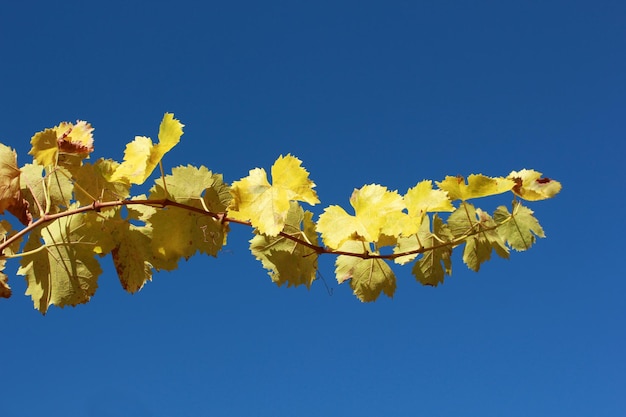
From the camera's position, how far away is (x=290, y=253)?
1.71 meters

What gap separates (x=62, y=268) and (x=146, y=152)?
439 millimetres

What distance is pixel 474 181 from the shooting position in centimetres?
162

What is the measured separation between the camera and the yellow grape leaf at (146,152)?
1336mm

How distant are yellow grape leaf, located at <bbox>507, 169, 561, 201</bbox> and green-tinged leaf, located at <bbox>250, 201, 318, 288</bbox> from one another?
62 cm

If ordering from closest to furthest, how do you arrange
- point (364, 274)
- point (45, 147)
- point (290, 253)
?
point (45, 147) → point (290, 253) → point (364, 274)

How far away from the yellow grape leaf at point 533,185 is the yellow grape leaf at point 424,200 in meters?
0.27

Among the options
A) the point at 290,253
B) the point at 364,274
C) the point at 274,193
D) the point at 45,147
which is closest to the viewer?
the point at 274,193

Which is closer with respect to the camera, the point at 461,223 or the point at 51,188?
the point at 51,188

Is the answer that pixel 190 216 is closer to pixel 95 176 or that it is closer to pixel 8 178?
pixel 95 176

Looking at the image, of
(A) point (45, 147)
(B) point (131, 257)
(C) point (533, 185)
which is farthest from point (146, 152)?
(C) point (533, 185)

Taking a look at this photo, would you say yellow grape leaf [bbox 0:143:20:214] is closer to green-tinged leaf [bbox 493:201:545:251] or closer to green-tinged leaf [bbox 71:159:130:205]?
green-tinged leaf [bbox 71:159:130:205]

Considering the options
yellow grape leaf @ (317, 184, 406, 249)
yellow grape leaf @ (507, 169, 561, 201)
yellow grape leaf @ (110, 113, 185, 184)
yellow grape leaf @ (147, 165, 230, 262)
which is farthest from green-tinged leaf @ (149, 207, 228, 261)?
yellow grape leaf @ (507, 169, 561, 201)

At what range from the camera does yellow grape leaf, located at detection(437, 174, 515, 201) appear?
1.63 meters

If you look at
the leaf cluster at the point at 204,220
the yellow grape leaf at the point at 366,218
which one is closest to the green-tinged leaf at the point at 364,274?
the leaf cluster at the point at 204,220
